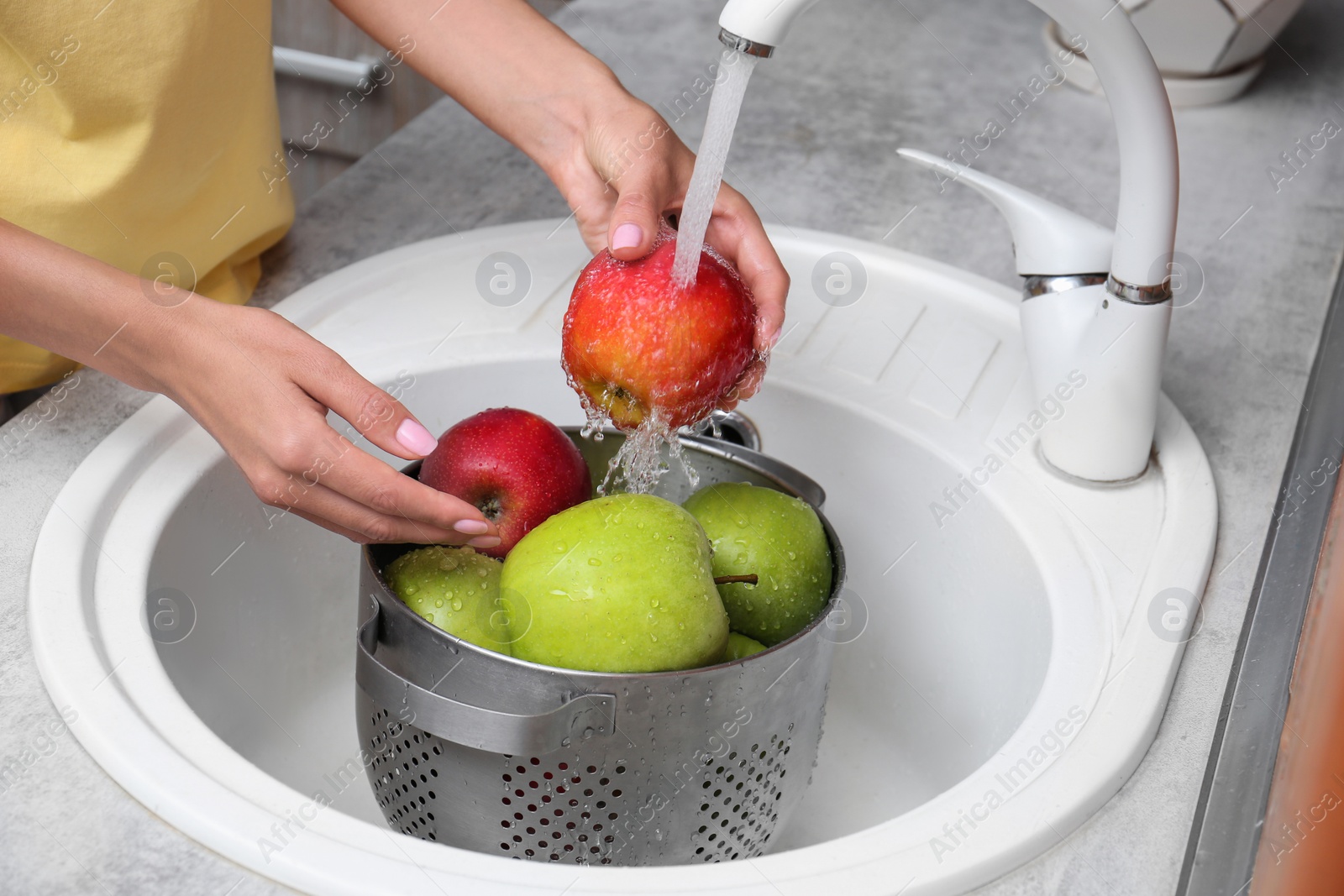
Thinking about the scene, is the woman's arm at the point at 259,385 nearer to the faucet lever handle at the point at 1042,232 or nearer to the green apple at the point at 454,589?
the green apple at the point at 454,589

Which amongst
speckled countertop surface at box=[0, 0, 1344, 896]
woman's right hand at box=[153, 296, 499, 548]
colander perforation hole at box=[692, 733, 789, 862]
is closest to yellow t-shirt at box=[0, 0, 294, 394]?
speckled countertop surface at box=[0, 0, 1344, 896]

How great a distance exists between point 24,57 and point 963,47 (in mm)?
1105

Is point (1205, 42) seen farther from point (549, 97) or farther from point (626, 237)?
point (626, 237)

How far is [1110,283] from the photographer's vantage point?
760mm

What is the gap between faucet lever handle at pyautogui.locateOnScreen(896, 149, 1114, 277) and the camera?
2.56 feet

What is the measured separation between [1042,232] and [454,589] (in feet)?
1.51

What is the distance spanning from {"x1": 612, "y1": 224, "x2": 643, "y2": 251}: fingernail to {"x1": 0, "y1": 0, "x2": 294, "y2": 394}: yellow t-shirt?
362 millimetres

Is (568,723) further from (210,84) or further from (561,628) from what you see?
(210,84)

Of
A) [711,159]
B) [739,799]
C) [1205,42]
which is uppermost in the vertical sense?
[711,159]

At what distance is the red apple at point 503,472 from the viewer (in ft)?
2.23

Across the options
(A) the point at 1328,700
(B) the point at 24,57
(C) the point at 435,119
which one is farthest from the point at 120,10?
(A) the point at 1328,700

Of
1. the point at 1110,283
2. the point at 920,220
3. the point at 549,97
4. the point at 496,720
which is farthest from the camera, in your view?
the point at 920,220

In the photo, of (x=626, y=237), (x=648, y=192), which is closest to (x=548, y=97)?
(x=648, y=192)

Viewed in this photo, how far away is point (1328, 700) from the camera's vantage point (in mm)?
242
